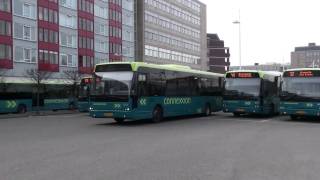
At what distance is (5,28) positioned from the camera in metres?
62.9

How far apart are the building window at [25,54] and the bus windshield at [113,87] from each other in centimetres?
4390

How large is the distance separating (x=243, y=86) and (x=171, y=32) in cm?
7897

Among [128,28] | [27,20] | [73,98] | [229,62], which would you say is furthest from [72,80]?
[229,62]

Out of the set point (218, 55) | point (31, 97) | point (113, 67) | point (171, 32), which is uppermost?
point (171, 32)

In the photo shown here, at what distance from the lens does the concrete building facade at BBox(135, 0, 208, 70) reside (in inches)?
3848

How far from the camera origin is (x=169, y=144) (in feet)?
50.8

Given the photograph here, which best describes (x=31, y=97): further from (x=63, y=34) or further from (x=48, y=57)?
(x=63, y=34)

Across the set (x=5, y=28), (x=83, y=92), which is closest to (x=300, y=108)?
(x=83, y=92)

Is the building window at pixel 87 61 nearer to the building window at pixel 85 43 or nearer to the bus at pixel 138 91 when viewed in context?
the building window at pixel 85 43

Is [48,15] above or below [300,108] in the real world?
above

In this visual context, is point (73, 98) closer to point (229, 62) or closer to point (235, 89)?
point (235, 89)

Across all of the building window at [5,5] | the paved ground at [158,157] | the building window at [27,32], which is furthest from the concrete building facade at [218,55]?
the paved ground at [158,157]

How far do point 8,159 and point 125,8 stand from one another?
274ft

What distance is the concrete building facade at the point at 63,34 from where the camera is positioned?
64438 millimetres
